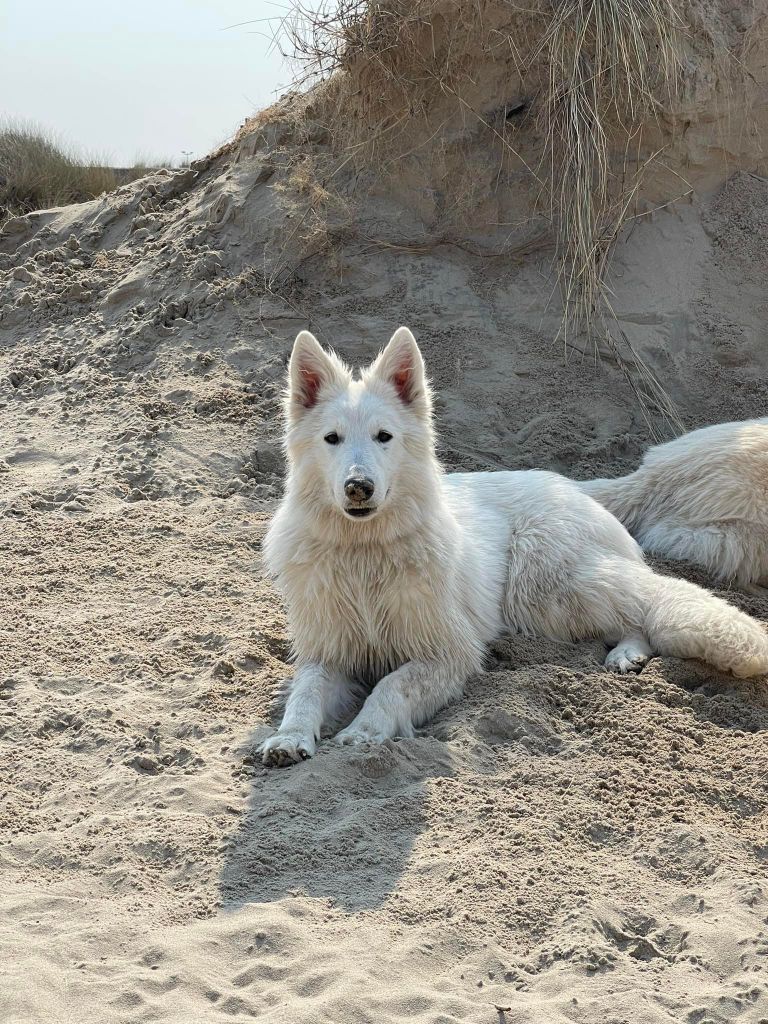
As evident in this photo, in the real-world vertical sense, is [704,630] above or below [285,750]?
above

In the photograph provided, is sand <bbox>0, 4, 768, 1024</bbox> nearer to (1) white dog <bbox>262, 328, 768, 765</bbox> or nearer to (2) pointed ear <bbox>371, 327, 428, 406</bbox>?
(1) white dog <bbox>262, 328, 768, 765</bbox>

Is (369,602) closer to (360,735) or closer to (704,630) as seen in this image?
(360,735)

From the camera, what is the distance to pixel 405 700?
193 inches

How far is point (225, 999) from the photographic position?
3.05 m

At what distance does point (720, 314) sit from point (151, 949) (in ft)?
24.2

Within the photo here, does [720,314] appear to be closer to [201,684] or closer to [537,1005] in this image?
[201,684]

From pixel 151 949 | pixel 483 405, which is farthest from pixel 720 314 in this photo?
pixel 151 949

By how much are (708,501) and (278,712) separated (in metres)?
3.26

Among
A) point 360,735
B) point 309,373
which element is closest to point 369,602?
point 360,735

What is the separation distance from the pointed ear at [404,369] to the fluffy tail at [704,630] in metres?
1.66

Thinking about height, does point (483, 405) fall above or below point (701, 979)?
above

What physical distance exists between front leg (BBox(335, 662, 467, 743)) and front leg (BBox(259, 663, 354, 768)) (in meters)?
0.15

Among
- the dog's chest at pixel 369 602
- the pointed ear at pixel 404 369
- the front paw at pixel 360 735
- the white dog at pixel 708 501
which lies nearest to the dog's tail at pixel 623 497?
the white dog at pixel 708 501

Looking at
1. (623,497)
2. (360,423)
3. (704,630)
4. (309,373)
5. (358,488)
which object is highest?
(309,373)
